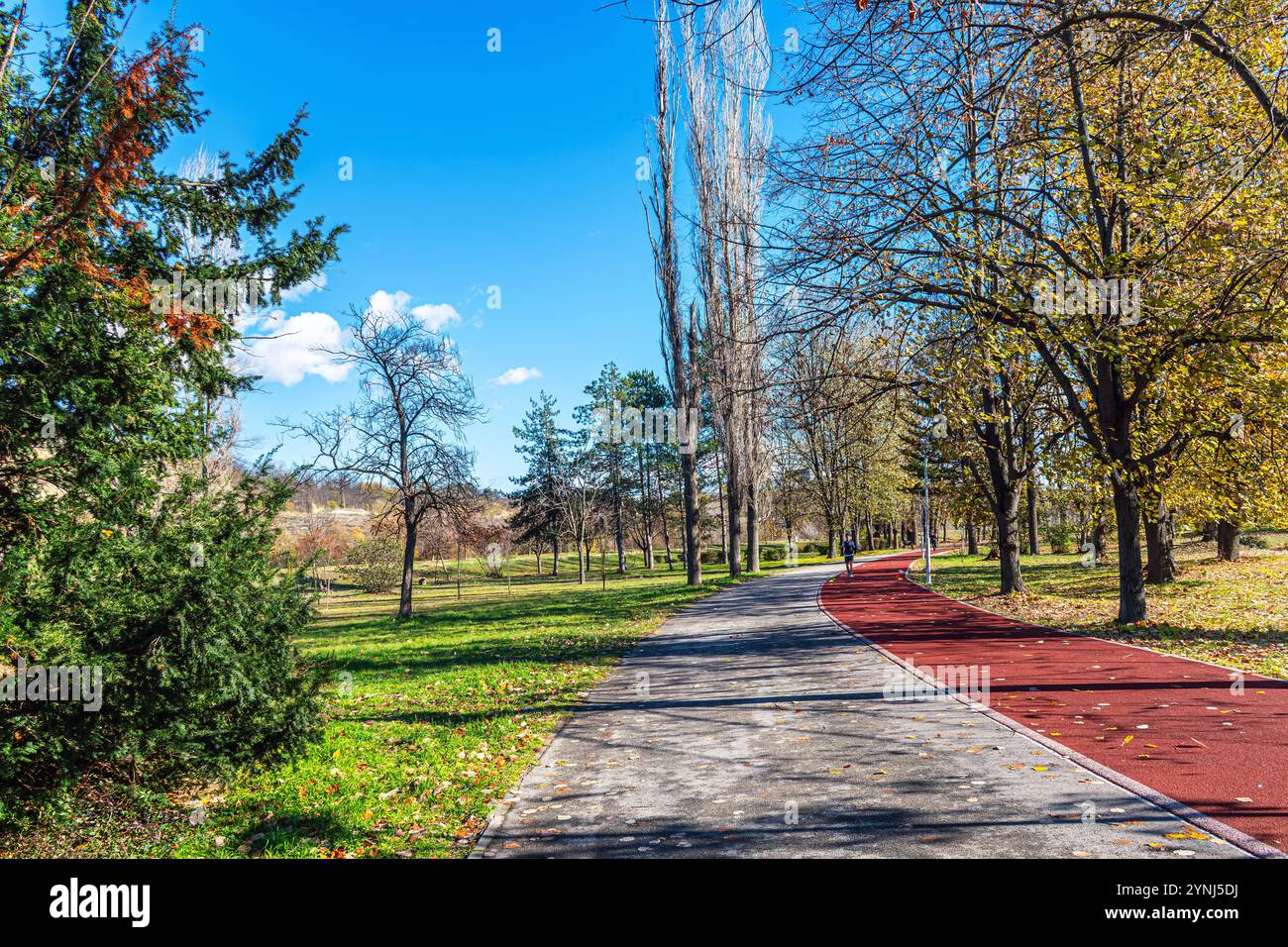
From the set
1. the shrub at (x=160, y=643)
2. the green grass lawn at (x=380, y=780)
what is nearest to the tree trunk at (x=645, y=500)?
the green grass lawn at (x=380, y=780)

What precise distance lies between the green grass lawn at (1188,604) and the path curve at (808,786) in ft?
17.9

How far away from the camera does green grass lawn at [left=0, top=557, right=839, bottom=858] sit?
4875mm

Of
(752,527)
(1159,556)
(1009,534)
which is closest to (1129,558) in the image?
(1009,534)

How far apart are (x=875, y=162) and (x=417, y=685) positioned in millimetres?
10695

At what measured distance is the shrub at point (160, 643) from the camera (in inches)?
195

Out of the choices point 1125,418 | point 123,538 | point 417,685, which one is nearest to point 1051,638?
point 1125,418

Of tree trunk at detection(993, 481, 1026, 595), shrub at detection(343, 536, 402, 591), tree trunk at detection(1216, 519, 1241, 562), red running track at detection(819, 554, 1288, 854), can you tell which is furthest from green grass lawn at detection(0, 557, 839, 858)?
shrub at detection(343, 536, 402, 591)

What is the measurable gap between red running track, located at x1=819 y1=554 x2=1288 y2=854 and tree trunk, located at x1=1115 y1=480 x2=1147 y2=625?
1590mm

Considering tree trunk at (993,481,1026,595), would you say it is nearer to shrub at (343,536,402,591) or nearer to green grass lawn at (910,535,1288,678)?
green grass lawn at (910,535,1288,678)

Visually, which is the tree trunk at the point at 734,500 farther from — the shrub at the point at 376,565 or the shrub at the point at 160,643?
the shrub at the point at 160,643

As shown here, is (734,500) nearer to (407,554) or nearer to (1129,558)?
(407,554)

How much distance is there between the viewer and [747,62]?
2509cm

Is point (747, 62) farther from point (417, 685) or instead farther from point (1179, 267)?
point (417, 685)

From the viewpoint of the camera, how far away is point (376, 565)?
147 feet
